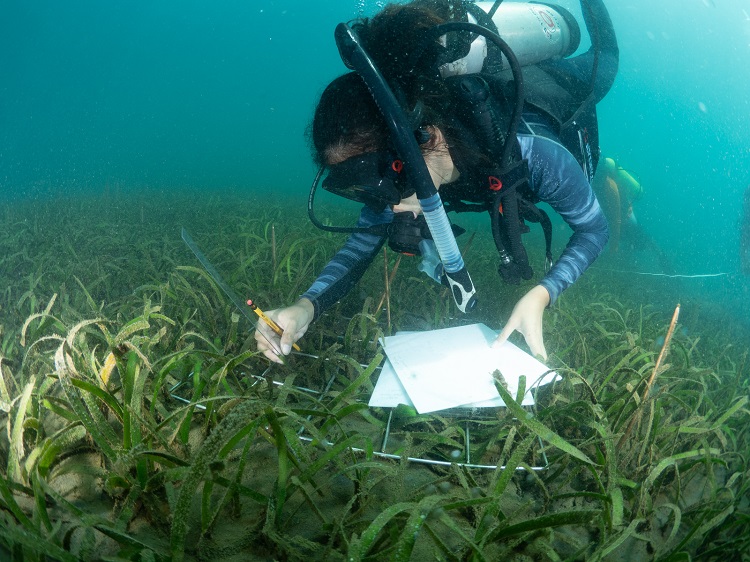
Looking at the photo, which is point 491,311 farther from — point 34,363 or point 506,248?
point 34,363

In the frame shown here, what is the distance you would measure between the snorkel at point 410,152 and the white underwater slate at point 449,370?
A: 0.32 m

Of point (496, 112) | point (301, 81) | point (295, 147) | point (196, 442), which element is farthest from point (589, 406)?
point (301, 81)

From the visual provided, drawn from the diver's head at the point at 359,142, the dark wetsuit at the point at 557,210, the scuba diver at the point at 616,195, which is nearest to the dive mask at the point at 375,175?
the diver's head at the point at 359,142

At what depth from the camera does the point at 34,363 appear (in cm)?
168

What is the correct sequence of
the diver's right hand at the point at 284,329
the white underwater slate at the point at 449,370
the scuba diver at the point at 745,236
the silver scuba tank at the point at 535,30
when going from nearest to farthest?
1. the white underwater slate at the point at 449,370
2. the diver's right hand at the point at 284,329
3. the silver scuba tank at the point at 535,30
4. the scuba diver at the point at 745,236

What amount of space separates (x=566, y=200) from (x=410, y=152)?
1330 millimetres

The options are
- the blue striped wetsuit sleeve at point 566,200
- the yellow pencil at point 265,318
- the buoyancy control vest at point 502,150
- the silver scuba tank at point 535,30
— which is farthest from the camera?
the silver scuba tank at point 535,30

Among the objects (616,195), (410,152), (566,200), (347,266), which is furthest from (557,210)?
(616,195)

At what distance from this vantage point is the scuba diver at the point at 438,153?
193cm

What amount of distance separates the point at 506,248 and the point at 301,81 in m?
93.1

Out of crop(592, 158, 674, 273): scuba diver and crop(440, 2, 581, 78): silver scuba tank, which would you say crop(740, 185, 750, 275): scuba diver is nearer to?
crop(592, 158, 674, 273): scuba diver

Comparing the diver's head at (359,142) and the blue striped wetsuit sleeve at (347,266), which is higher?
the diver's head at (359,142)

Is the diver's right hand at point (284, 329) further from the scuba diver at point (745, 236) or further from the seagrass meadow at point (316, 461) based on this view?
the scuba diver at point (745, 236)

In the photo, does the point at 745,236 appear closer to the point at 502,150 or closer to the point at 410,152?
the point at 502,150
